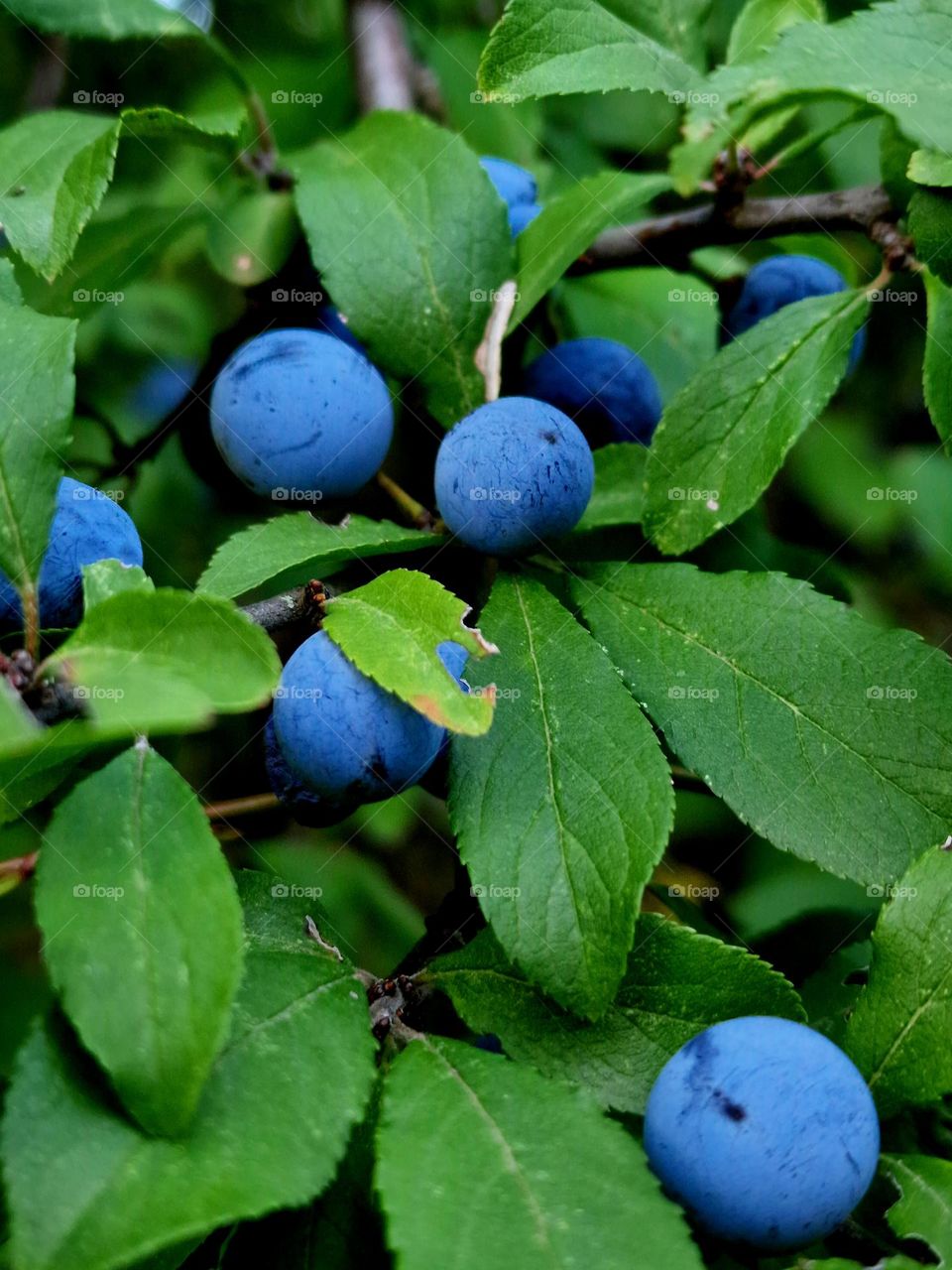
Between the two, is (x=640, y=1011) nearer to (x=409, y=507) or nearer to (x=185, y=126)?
(x=409, y=507)

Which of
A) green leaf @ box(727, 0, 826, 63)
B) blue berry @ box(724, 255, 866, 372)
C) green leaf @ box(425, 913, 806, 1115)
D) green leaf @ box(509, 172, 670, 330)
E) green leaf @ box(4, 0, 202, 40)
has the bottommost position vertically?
green leaf @ box(425, 913, 806, 1115)

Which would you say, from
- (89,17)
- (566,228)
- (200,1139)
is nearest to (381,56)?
(89,17)

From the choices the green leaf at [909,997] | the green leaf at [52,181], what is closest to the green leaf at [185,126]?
the green leaf at [52,181]

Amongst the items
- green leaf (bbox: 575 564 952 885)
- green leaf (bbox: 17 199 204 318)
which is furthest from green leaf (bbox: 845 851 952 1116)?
green leaf (bbox: 17 199 204 318)

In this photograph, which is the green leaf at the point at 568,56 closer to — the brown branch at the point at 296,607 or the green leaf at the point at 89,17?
the brown branch at the point at 296,607

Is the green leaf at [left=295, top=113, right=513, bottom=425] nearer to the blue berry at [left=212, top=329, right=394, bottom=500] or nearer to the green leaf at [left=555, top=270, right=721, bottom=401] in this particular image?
the blue berry at [left=212, top=329, right=394, bottom=500]

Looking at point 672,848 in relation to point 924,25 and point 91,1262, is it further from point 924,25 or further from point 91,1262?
point 91,1262

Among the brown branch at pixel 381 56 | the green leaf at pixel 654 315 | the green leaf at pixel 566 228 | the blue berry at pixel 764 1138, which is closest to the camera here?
the blue berry at pixel 764 1138
